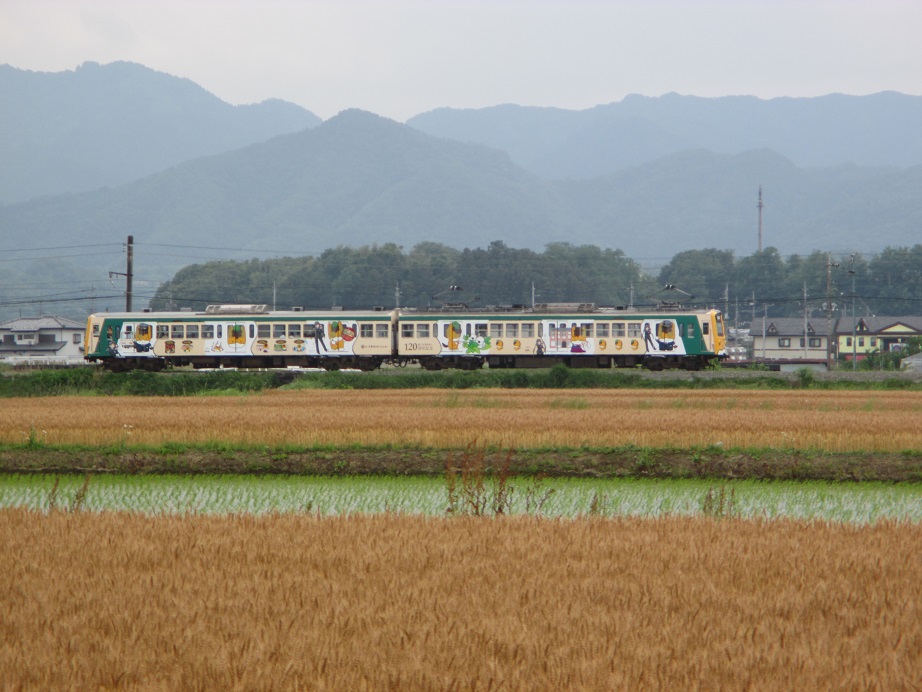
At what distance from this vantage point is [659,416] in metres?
23.3

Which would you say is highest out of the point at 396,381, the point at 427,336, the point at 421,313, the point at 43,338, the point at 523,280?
the point at 523,280

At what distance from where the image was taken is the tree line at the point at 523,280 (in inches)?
4547

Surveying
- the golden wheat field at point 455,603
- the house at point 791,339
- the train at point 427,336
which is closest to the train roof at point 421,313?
the train at point 427,336

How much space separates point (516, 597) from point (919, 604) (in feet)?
8.75

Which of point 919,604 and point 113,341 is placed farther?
point 113,341

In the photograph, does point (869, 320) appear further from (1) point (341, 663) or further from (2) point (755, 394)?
(1) point (341, 663)

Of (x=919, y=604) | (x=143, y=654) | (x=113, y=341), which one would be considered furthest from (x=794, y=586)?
(x=113, y=341)

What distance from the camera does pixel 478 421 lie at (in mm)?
21703

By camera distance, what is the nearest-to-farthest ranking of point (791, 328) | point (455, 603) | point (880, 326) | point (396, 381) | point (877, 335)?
1. point (455, 603)
2. point (396, 381)
3. point (877, 335)
4. point (880, 326)
5. point (791, 328)

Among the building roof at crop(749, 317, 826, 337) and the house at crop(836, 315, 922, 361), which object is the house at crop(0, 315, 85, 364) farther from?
the house at crop(836, 315, 922, 361)

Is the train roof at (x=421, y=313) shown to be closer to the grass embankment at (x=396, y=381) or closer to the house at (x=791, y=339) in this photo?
the grass embankment at (x=396, y=381)

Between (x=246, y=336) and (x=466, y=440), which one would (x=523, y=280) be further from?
(x=466, y=440)

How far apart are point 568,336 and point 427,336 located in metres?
5.88

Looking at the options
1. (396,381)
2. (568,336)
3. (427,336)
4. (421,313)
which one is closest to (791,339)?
(568,336)
